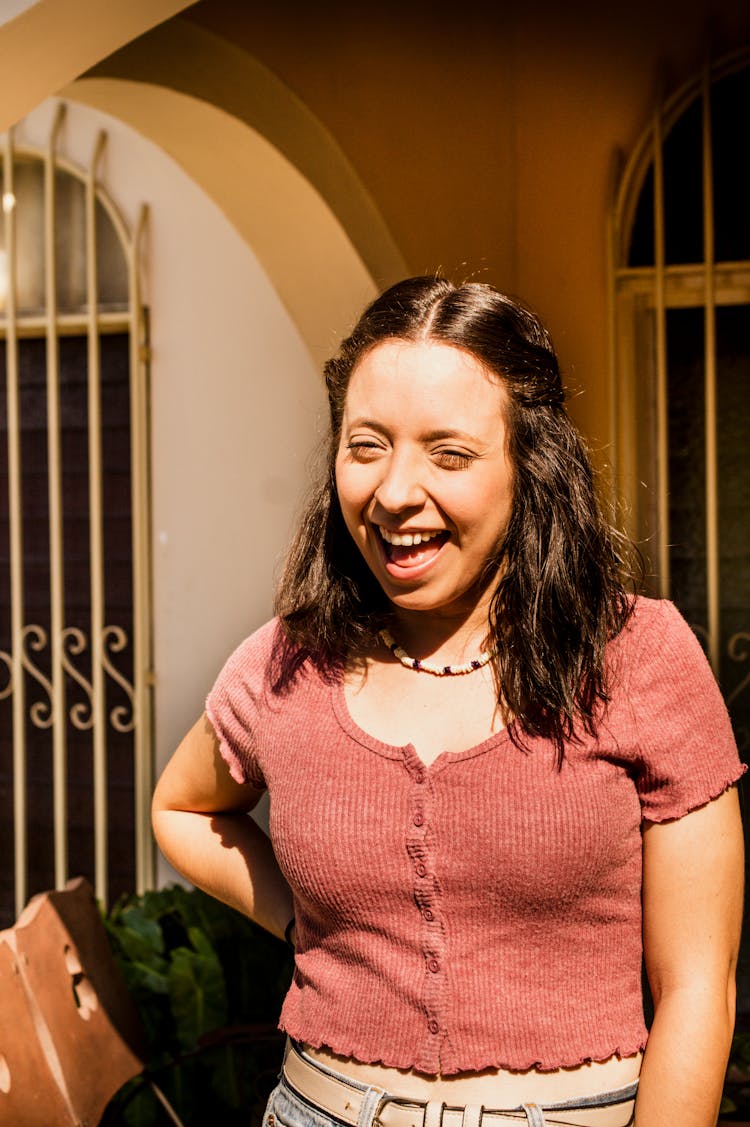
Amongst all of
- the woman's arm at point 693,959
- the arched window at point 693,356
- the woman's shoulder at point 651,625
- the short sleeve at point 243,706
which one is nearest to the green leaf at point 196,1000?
the arched window at point 693,356

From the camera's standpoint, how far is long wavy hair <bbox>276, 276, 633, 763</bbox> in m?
1.47

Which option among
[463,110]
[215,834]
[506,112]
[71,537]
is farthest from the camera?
[71,537]

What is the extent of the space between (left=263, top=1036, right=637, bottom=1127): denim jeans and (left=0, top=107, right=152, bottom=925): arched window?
2.61 metres

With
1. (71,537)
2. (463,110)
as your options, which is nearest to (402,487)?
(463,110)

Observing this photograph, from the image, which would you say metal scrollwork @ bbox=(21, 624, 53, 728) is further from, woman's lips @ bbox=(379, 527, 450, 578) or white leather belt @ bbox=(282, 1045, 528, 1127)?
woman's lips @ bbox=(379, 527, 450, 578)

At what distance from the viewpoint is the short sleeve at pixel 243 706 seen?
166 centimetres

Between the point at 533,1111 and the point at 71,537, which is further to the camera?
the point at 71,537

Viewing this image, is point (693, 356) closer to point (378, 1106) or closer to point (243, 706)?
point (243, 706)

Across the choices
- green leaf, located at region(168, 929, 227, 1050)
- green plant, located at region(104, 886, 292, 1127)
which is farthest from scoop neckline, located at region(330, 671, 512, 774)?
green leaf, located at region(168, 929, 227, 1050)

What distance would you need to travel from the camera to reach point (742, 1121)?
9.12 ft

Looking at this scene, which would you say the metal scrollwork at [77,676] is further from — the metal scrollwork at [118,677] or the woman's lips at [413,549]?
the woman's lips at [413,549]

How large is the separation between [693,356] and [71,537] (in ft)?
6.65

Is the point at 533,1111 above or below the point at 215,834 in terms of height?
below

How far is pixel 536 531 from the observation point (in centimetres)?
153
